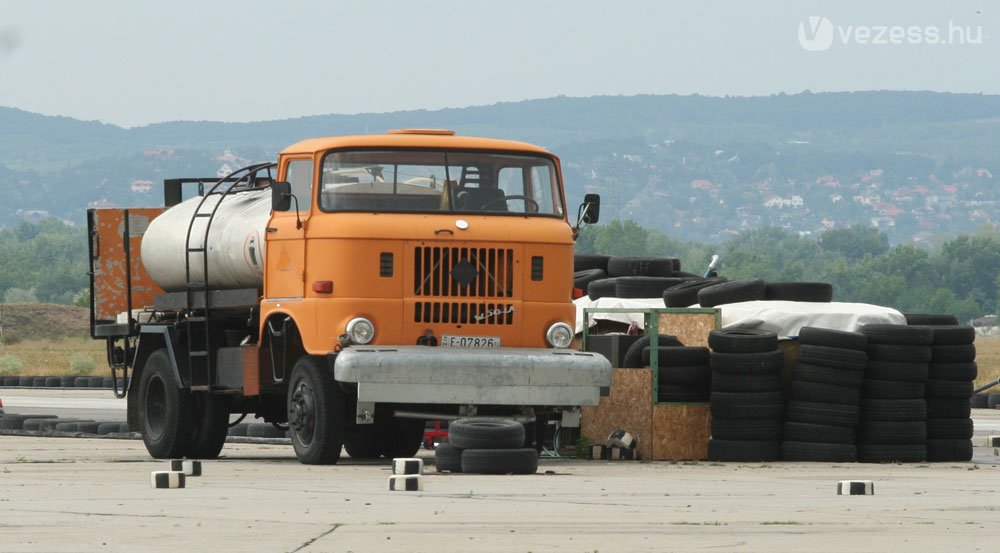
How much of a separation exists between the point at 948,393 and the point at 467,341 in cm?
533

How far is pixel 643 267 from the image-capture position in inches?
982

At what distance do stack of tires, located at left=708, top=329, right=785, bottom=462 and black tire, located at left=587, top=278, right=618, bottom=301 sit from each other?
4.34 m

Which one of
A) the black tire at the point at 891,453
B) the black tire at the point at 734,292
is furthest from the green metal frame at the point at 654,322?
the black tire at the point at 891,453

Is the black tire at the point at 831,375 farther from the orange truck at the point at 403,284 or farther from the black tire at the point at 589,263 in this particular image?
the black tire at the point at 589,263

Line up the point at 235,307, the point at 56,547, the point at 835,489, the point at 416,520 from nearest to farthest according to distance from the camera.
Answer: the point at 56,547 → the point at 416,520 → the point at 835,489 → the point at 235,307

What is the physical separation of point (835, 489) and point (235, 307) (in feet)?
23.4

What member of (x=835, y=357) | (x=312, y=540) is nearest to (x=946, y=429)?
(x=835, y=357)

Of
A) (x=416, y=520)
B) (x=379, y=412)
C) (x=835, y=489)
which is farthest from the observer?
(x=379, y=412)

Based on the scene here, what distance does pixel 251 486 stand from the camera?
14.7 metres

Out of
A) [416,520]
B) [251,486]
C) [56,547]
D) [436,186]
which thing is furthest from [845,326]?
[56,547]

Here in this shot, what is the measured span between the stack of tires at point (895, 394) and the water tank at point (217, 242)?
6211 millimetres

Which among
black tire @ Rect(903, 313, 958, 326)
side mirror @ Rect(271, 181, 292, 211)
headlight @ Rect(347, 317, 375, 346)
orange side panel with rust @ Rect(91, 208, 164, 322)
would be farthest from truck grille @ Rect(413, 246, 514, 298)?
black tire @ Rect(903, 313, 958, 326)

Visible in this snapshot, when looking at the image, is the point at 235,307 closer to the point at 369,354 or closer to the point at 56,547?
the point at 369,354

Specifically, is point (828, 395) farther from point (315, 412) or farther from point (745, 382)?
point (315, 412)
